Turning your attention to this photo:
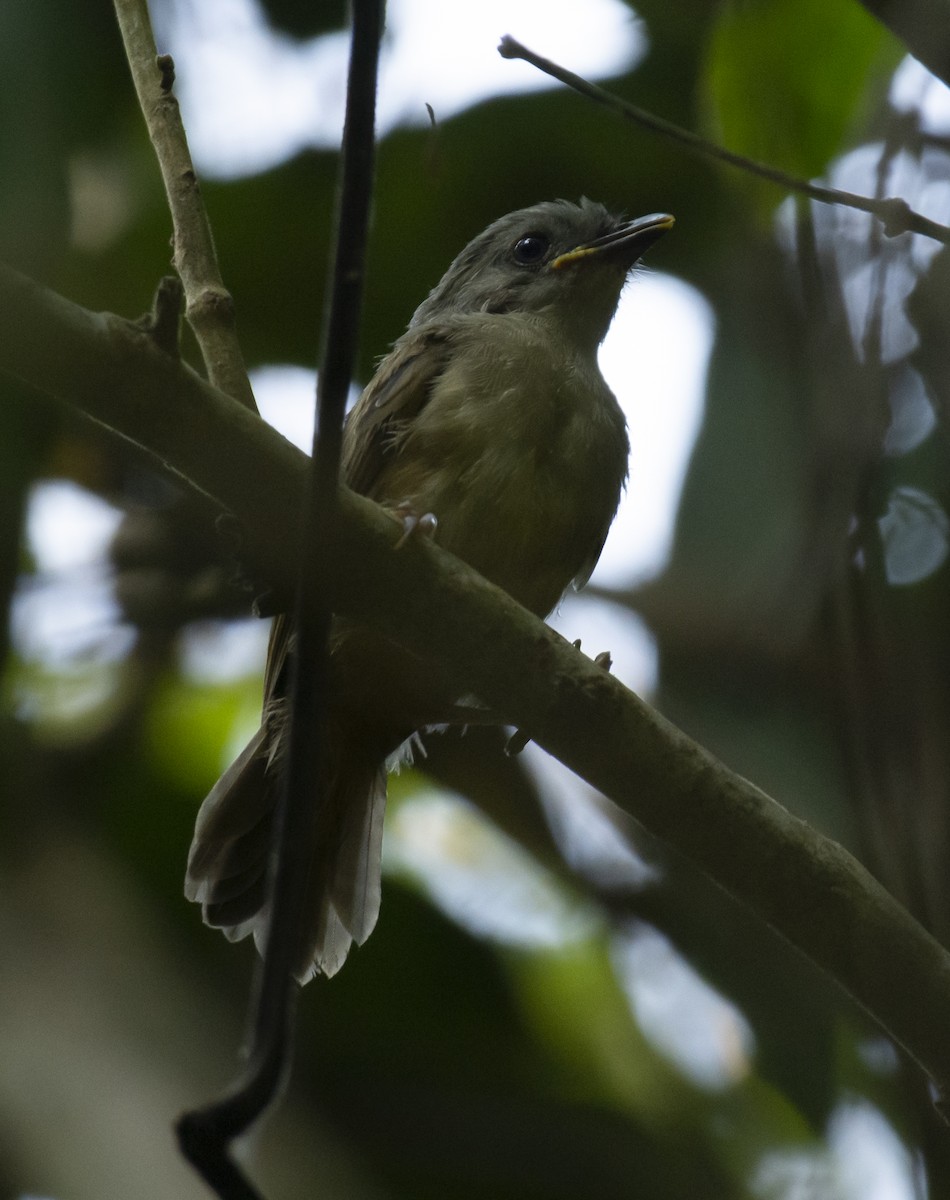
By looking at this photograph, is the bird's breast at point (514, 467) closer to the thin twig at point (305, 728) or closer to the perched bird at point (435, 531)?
the perched bird at point (435, 531)

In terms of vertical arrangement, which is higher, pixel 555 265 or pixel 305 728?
pixel 555 265

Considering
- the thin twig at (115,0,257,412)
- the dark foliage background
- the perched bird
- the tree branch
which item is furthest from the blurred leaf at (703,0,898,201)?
the tree branch

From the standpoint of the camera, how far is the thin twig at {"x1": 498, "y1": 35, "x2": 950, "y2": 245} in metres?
2.65

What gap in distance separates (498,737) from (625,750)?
10.5 feet

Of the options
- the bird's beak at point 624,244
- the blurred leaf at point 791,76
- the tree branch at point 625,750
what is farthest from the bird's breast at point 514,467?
the tree branch at point 625,750

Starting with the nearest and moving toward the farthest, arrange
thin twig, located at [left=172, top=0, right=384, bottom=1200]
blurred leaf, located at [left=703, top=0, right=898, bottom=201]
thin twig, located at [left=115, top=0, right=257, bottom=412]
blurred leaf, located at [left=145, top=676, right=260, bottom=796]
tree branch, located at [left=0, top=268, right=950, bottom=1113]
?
thin twig, located at [left=172, top=0, right=384, bottom=1200], tree branch, located at [left=0, top=268, right=950, bottom=1113], thin twig, located at [left=115, top=0, right=257, bottom=412], blurred leaf, located at [left=703, top=0, right=898, bottom=201], blurred leaf, located at [left=145, top=676, right=260, bottom=796]

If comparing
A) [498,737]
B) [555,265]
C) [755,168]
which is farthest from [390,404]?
[498,737]

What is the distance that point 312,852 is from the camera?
389 cm

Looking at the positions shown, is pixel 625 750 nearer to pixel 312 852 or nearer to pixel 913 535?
pixel 312 852

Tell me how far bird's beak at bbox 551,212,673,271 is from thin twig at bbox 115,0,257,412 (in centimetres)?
165

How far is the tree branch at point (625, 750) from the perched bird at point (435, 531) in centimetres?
83

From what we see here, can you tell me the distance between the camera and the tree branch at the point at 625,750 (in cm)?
263

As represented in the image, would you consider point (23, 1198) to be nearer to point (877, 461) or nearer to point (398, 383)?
point (398, 383)

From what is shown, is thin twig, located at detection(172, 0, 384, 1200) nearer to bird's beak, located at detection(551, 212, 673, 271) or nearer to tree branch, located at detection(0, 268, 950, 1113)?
tree branch, located at detection(0, 268, 950, 1113)
